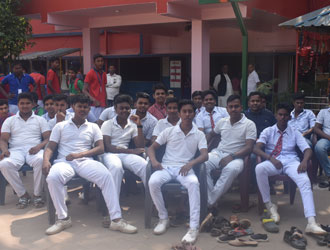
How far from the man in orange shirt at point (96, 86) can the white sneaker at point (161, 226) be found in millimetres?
3170

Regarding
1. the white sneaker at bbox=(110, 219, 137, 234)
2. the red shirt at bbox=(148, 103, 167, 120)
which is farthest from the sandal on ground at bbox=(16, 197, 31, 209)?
the red shirt at bbox=(148, 103, 167, 120)

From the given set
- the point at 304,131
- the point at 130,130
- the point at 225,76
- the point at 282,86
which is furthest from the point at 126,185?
the point at 282,86

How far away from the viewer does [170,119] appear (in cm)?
536

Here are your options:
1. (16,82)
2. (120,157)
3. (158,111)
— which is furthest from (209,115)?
(16,82)

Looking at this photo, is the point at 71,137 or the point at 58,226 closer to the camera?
the point at 58,226

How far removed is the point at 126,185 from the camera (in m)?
5.80

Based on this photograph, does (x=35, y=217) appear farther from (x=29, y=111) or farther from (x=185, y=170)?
(x=185, y=170)

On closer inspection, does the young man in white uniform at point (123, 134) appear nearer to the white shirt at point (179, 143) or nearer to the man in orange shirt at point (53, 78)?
the white shirt at point (179, 143)

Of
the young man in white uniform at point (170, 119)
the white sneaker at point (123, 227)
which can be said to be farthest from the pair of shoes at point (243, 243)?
the young man in white uniform at point (170, 119)

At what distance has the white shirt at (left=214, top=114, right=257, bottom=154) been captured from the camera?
5168 mm

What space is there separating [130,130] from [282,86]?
8641 mm

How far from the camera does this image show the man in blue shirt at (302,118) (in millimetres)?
6234

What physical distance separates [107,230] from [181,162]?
3.63ft

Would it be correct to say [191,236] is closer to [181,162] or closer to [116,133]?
[181,162]
